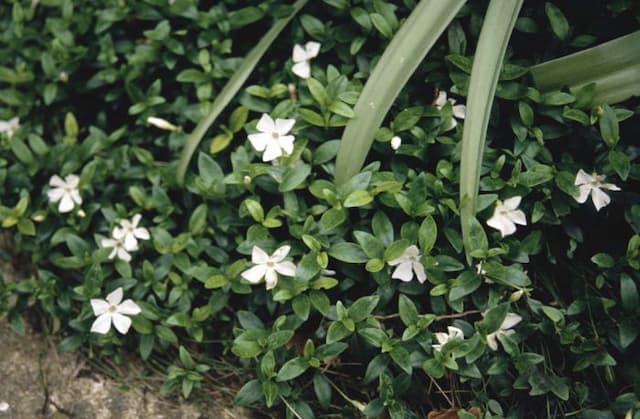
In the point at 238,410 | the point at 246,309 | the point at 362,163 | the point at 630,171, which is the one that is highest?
the point at 630,171

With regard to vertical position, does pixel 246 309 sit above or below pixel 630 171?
below

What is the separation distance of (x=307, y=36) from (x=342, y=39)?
0.15 meters

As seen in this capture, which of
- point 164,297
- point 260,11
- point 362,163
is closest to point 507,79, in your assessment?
point 362,163

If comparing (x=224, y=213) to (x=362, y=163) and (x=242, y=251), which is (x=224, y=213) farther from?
(x=362, y=163)

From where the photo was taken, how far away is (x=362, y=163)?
174cm

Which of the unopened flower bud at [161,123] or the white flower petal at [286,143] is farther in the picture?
the unopened flower bud at [161,123]

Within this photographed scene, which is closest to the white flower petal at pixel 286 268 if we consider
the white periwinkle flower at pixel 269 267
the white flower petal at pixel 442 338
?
the white periwinkle flower at pixel 269 267

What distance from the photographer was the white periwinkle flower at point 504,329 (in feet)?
5.40

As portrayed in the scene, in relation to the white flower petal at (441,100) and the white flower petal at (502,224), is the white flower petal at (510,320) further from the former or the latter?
the white flower petal at (441,100)

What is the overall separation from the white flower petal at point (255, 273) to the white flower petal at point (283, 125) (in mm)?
351

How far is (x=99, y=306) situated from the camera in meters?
1.77

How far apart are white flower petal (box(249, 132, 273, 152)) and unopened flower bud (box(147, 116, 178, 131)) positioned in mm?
389

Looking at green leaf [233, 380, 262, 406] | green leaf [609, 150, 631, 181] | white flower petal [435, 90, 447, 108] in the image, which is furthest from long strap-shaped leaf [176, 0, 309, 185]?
green leaf [609, 150, 631, 181]

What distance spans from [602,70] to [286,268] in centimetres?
91
